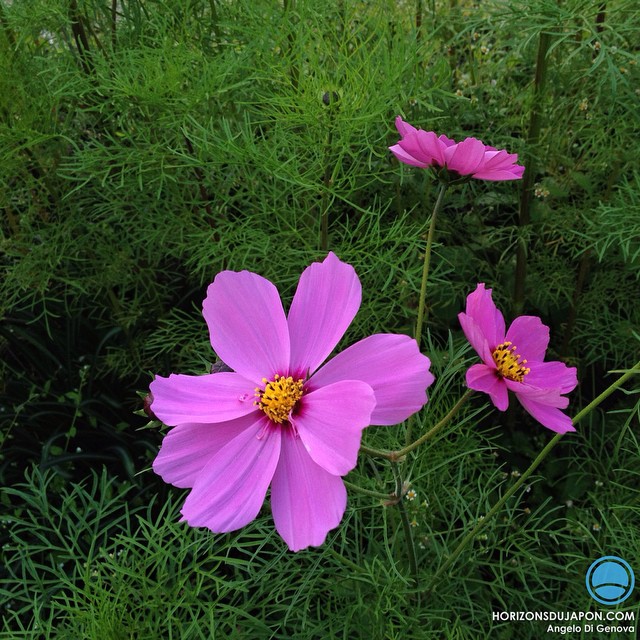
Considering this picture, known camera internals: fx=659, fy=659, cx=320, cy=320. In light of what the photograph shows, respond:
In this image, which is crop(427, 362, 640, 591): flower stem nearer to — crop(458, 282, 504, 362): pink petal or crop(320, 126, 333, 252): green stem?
crop(458, 282, 504, 362): pink petal

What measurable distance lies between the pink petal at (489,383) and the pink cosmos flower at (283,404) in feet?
0.16

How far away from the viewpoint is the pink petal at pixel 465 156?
585 mm

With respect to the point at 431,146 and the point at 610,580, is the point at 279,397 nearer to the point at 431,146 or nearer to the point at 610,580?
the point at 431,146

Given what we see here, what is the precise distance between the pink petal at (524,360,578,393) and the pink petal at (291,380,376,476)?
0.20 metres

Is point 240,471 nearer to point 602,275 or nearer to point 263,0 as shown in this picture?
point 263,0

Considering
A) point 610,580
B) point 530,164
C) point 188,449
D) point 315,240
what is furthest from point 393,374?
point 530,164

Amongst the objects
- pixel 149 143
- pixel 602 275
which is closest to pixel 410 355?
pixel 149 143

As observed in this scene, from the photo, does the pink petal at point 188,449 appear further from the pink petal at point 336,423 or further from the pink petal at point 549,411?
the pink petal at point 549,411

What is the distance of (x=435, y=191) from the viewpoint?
1.29 m

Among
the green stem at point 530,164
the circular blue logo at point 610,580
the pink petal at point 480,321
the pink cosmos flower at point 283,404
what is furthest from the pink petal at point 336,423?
the green stem at point 530,164

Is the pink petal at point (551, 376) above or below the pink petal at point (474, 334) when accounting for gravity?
below

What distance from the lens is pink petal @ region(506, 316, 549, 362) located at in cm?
62

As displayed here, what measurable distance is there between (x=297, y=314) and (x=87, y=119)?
979 millimetres

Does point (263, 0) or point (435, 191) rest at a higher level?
point (263, 0)
